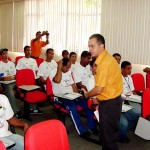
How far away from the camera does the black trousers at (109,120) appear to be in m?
2.78

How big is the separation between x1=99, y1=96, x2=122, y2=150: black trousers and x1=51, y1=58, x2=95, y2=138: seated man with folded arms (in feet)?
3.60

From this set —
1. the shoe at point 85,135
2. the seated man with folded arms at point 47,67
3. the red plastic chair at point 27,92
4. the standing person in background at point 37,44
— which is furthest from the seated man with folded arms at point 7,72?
the standing person in background at point 37,44

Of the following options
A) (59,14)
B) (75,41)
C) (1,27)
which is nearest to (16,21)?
(1,27)

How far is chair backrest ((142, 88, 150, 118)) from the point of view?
11.4ft

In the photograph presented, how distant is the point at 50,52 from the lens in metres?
5.55

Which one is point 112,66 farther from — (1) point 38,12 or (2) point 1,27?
(2) point 1,27

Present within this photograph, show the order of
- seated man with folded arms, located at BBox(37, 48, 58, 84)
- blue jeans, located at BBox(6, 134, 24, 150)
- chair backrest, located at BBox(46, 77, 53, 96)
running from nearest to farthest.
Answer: blue jeans, located at BBox(6, 134, 24, 150)
chair backrest, located at BBox(46, 77, 53, 96)
seated man with folded arms, located at BBox(37, 48, 58, 84)

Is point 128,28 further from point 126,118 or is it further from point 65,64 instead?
point 126,118

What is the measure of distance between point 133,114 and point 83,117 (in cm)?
131

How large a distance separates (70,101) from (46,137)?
80.6 inches

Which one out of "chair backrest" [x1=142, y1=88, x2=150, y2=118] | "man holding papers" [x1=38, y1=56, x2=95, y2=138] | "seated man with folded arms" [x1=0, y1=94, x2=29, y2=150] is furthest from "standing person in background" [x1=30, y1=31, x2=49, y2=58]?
"seated man with folded arms" [x1=0, y1=94, x2=29, y2=150]

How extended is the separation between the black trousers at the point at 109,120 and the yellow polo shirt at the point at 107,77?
73 mm

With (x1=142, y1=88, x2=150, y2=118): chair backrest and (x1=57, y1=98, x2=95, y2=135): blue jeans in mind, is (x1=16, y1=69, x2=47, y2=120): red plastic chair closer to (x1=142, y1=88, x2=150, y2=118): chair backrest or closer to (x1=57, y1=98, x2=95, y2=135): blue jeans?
(x1=57, y1=98, x2=95, y2=135): blue jeans

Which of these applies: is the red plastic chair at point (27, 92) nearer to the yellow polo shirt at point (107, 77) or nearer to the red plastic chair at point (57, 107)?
the red plastic chair at point (57, 107)
